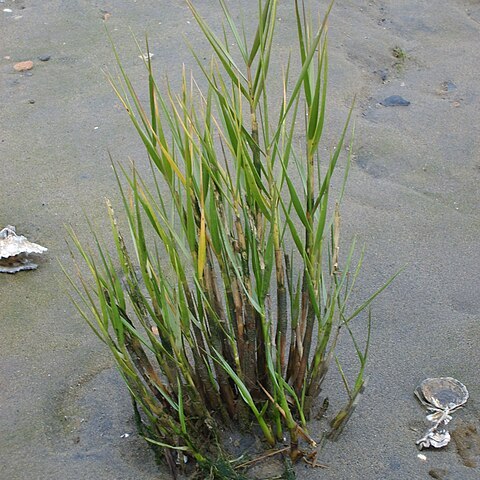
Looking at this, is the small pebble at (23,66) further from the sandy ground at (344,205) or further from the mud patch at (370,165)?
the mud patch at (370,165)

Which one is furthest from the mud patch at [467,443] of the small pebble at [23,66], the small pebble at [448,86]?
the small pebble at [23,66]

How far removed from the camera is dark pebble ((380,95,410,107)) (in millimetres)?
3203

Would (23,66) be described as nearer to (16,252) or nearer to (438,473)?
(16,252)

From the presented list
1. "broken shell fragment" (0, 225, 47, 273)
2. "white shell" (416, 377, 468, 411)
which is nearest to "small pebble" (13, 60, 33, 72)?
"broken shell fragment" (0, 225, 47, 273)

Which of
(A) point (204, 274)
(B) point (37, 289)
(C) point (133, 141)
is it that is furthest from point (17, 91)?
(A) point (204, 274)

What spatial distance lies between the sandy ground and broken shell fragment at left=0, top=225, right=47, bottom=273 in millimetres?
31

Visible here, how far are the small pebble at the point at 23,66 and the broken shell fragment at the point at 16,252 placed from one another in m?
1.32

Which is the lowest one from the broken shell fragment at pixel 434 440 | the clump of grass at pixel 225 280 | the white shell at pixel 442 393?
the broken shell fragment at pixel 434 440

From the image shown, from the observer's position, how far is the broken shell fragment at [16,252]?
2.27 m

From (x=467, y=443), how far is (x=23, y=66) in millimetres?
2547

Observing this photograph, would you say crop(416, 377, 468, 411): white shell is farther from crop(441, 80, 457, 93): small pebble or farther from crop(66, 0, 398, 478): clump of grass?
crop(441, 80, 457, 93): small pebble

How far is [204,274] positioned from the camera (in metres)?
1.57

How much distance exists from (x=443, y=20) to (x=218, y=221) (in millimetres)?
2899

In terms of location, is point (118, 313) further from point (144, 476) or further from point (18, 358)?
point (18, 358)
